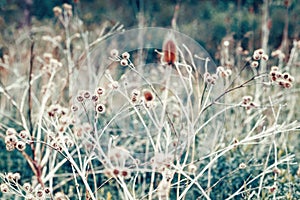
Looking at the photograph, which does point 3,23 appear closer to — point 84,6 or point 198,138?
point 84,6

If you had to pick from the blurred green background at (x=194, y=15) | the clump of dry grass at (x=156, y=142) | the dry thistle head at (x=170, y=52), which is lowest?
the clump of dry grass at (x=156, y=142)

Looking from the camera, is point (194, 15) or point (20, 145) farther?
point (194, 15)

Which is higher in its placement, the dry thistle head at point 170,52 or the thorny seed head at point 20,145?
the dry thistle head at point 170,52

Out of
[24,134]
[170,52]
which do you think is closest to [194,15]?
[170,52]

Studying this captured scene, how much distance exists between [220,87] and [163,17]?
316 centimetres

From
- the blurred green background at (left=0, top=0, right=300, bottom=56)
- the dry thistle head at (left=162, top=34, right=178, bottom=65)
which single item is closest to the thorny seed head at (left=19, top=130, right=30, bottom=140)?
the dry thistle head at (left=162, top=34, right=178, bottom=65)

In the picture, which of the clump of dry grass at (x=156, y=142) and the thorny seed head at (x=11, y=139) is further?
the clump of dry grass at (x=156, y=142)

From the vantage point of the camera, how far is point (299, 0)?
472 cm

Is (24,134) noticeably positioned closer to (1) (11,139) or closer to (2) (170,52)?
(1) (11,139)

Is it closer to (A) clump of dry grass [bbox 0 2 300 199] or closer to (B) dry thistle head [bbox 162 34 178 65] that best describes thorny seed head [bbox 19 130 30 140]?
(A) clump of dry grass [bbox 0 2 300 199]

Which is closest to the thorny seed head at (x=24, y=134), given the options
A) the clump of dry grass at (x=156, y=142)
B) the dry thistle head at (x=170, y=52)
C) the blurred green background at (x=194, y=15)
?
the clump of dry grass at (x=156, y=142)

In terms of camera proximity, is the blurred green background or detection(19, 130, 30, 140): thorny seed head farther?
the blurred green background

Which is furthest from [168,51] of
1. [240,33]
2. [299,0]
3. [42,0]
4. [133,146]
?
[42,0]

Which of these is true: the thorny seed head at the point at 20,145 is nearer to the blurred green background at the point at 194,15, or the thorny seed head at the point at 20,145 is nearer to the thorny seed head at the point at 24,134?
the thorny seed head at the point at 24,134
